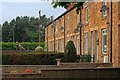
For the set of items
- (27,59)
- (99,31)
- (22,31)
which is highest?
(22,31)

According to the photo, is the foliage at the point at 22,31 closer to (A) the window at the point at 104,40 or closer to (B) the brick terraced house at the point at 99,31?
(B) the brick terraced house at the point at 99,31

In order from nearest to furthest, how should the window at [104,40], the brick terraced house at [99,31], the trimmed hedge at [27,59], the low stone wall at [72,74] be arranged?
1. the low stone wall at [72,74]
2. the brick terraced house at [99,31]
3. the trimmed hedge at [27,59]
4. the window at [104,40]

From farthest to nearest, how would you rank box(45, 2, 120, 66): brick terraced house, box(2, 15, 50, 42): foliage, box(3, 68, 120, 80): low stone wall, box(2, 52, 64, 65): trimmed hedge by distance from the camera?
box(2, 15, 50, 42): foliage < box(2, 52, 64, 65): trimmed hedge < box(45, 2, 120, 66): brick terraced house < box(3, 68, 120, 80): low stone wall

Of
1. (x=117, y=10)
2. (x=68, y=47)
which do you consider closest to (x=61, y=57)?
(x=68, y=47)

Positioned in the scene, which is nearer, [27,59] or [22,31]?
[27,59]

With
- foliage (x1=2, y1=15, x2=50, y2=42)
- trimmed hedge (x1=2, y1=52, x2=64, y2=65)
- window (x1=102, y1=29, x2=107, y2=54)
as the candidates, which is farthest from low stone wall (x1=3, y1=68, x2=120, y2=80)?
foliage (x1=2, y1=15, x2=50, y2=42)

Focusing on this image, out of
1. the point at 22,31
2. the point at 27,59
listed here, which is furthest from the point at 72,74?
the point at 22,31

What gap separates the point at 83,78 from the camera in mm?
15719

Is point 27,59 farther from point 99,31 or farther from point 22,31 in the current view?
point 22,31

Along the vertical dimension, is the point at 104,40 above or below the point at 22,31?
below

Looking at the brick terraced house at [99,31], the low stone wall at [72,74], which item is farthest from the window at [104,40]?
the low stone wall at [72,74]

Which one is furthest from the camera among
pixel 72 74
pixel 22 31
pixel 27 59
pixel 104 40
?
pixel 22 31

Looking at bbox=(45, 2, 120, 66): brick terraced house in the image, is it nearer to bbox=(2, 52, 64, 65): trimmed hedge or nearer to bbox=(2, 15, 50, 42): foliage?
bbox=(2, 52, 64, 65): trimmed hedge

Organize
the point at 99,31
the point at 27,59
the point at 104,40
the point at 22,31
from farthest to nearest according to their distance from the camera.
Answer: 1. the point at 22,31
2. the point at 99,31
3. the point at 104,40
4. the point at 27,59
